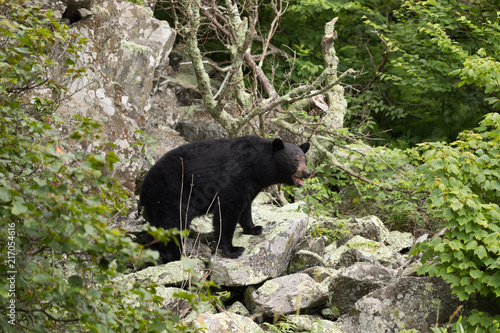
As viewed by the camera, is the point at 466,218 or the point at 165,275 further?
the point at 165,275

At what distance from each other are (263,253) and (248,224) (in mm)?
681

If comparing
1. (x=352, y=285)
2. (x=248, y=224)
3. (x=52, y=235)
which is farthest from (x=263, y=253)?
(x=52, y=235)

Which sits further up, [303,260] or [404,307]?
[404,307]

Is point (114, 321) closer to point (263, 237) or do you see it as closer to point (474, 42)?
point (263, 237)

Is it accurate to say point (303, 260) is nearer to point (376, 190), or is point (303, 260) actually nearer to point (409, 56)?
point (376, 190)

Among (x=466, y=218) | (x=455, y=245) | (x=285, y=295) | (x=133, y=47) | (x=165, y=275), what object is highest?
(x=133, y=47)

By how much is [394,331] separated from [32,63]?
4.12 metres

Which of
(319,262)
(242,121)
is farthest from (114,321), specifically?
(242,121)

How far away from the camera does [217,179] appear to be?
19.9 feet

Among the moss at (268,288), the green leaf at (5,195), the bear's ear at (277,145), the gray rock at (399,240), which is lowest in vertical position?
the gray rock at (399,240)

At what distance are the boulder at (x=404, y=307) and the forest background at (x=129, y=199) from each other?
0.27m

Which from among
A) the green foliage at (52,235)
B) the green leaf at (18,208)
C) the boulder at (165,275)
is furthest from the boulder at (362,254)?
the green leaf at (18,208)

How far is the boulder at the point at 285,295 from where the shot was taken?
5.29 metres

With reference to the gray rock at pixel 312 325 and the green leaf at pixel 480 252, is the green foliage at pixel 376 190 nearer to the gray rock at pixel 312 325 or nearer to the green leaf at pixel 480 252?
the gray rock at pixel 312 325
